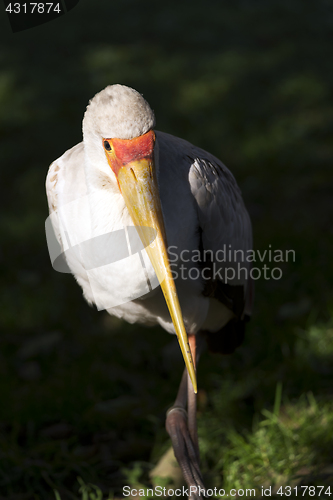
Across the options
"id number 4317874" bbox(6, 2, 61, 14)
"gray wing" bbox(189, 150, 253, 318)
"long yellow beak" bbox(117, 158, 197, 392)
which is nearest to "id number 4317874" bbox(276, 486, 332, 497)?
"gray wing" bbox(189, 150, 253, 318)

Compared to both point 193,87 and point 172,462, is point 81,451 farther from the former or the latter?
point 193,87

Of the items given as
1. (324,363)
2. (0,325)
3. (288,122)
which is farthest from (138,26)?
(324,363)

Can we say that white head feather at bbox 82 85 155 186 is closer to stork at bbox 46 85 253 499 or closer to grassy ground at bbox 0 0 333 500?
stork at bbox 46 85 253 499

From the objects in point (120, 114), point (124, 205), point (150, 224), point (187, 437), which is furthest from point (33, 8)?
point (187, 437)

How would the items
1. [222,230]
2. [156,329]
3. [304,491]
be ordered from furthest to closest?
[156,329]
[304,491]
[222,230]

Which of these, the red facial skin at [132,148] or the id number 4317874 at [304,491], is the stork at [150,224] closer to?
the red facial skin at [132,148]

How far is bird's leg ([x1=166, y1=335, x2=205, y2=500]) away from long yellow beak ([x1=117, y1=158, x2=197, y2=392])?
769 mm

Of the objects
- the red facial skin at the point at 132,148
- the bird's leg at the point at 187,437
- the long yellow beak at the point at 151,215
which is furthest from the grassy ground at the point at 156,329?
the red facial skin at the point at 132,148

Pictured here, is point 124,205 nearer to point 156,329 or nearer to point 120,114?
point 120,114

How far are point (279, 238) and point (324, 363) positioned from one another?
1.21 meters

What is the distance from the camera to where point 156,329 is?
3.59m

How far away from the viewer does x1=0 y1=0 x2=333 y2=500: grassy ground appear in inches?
109

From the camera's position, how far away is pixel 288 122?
538 centimetres

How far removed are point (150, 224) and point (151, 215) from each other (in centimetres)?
3
